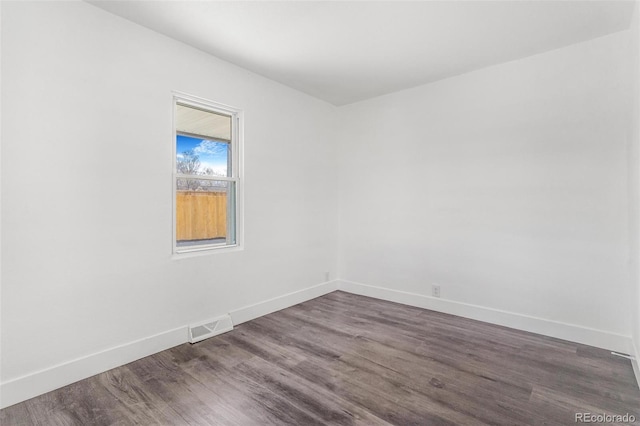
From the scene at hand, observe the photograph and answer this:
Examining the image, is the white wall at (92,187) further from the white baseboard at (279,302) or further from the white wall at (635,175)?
the white wall at (635,175)

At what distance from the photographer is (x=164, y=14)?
7.95 ft

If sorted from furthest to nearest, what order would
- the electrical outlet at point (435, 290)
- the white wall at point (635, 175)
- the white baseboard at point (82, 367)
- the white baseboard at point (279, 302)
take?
the electrical outlet at point (435, 290), the white baseboard at point (279, 302), the white wall at point (635, 175), the white baseboard at point (82, 367)

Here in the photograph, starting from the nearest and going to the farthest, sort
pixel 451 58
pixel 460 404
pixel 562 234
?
1. pixel 460 404
2. pixel 562 234
3. pixel 451 58

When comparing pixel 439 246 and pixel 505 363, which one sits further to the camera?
pixel 439 246

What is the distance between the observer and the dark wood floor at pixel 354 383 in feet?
6.12

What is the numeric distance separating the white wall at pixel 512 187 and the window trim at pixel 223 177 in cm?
185

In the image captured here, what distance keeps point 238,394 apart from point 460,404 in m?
1.46

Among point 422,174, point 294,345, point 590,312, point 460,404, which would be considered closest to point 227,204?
point 294,345

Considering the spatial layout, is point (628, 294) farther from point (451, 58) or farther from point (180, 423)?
point (180, 423)

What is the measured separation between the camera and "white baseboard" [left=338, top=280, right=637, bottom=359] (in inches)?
106

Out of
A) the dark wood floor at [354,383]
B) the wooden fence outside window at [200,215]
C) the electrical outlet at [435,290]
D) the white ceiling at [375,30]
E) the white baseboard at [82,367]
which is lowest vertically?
the dark wood floor at [354,383]

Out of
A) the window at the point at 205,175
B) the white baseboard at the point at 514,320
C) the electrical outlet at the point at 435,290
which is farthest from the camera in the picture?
the electrical outlet at the point at 435,290

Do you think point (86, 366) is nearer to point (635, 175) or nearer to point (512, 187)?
Result: point (512, 187)

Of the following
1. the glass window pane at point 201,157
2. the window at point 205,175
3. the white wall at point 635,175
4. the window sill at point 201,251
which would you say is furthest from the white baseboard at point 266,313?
the glass window pane at point 201,157
